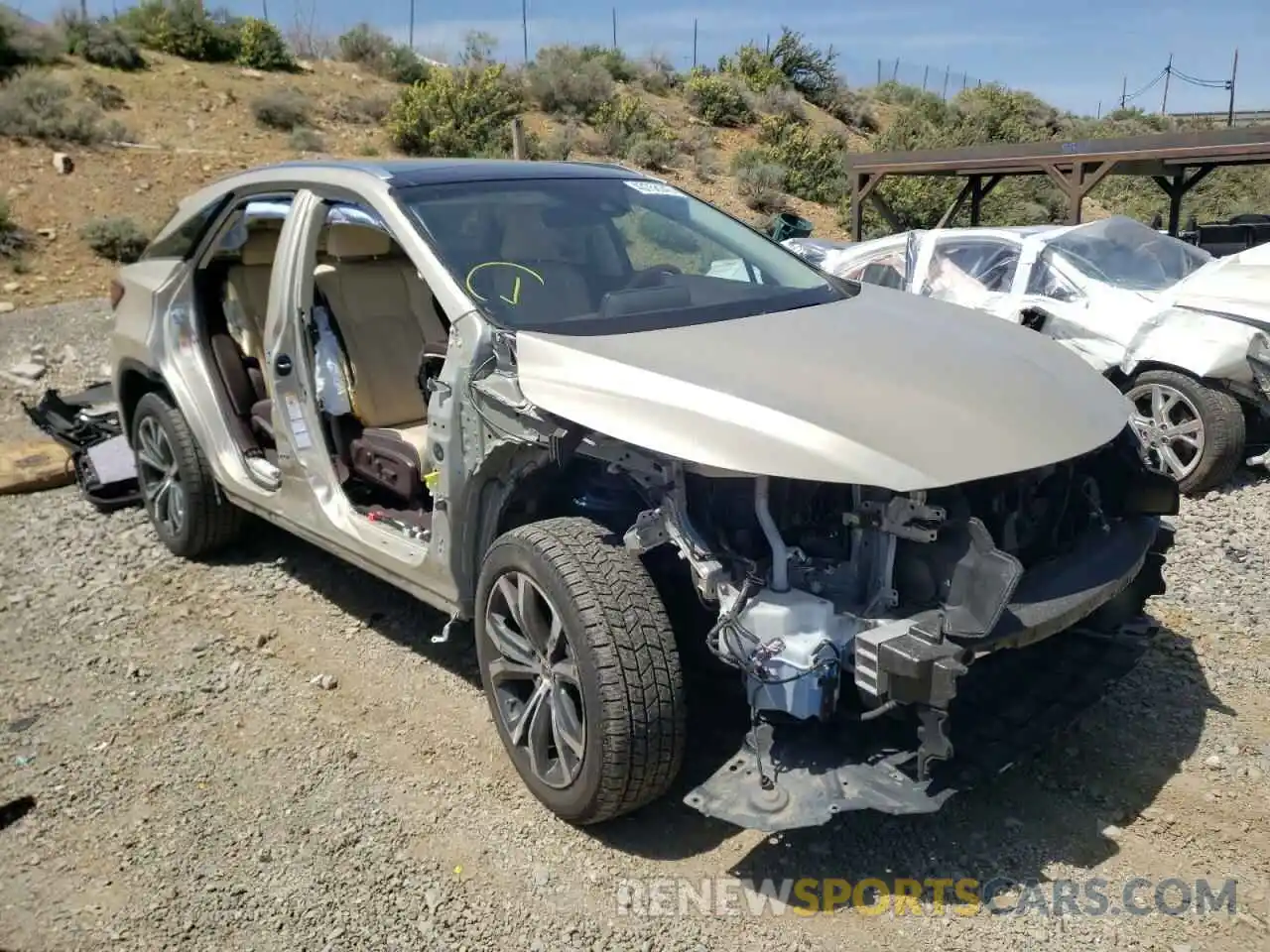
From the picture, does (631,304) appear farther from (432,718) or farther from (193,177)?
(193,177)

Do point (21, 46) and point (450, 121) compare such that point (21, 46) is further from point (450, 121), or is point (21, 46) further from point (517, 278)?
point (517, 278)

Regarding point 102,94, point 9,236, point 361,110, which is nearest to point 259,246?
point 9,236

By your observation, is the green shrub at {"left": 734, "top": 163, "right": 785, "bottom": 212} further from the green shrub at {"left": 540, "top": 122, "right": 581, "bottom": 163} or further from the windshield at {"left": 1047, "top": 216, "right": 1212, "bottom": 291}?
the windshield at {"left": 1047, "top": 216, "right": 1212, "bottom": 291}

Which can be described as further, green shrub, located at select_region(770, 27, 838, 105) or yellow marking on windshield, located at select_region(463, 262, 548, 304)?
green shrub, located at select_region(770, 27, 838, 105)

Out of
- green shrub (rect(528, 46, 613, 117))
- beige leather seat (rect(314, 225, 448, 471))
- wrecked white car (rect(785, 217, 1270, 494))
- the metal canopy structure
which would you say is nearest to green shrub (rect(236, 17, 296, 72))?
green shrub (rect(528, 46, 613, 117))

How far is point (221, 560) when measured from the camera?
17.9ft

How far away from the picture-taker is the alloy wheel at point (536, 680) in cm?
311

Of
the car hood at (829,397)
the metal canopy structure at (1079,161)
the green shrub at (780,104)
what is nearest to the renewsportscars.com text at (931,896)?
the car hood at (829,397)

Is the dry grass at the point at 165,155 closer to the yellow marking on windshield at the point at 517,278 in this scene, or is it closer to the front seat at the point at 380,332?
the front seat at the point at 380,332

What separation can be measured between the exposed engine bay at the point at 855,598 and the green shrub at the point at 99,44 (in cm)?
2361

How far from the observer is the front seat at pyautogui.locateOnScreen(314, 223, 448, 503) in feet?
14.4

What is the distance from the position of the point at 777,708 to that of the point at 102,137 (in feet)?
63.7

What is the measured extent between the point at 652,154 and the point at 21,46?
1285cm

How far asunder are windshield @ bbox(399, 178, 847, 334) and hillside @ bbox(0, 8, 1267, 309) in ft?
37.4
